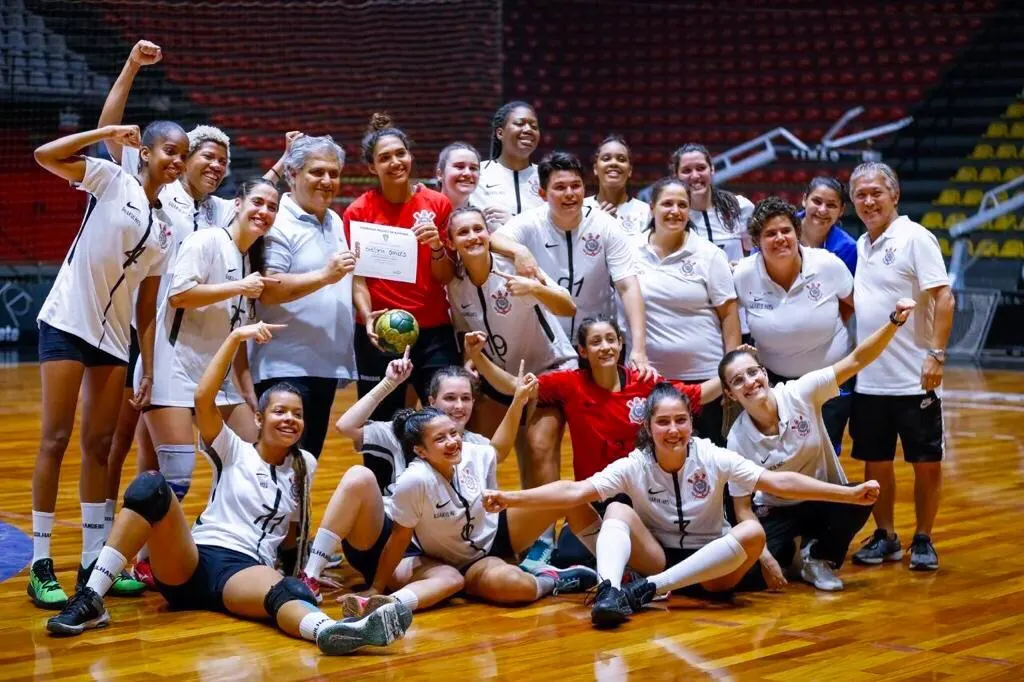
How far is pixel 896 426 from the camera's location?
17.4 feet

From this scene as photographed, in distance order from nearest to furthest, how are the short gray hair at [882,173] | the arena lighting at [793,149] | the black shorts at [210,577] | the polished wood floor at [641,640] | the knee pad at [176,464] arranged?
the polished wood floor at [641,640]
the black shorts at [210,577]
the knee pad at [176,464]
the short gray hair at [882,173]
the arena lighting at [793,149]

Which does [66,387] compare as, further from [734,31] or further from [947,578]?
[734,31]

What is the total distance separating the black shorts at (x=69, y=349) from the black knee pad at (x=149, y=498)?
64 cm

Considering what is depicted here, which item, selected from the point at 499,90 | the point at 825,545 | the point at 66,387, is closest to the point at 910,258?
the point at 825,545

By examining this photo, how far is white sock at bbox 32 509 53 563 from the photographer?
447cm

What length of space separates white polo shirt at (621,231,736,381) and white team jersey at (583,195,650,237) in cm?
41

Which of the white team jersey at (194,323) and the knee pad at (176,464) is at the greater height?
the white team jersey at (194,323)

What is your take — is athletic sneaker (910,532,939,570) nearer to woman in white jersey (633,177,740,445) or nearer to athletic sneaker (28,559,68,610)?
woman in white jersey (633,177,740,445)

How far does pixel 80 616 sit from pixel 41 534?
23.2 inches

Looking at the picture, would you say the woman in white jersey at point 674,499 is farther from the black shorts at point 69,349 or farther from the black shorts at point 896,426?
the black shorts at point 69,349

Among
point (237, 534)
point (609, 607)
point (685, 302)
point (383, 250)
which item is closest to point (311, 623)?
point (237, 534)

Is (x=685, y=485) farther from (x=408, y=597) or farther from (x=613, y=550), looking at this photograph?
(x=408, y=597)

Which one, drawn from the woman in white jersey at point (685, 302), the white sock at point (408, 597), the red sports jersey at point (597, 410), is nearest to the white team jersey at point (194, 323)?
the white sock at point (408, 597)

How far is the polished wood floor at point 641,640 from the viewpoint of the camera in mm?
3594
